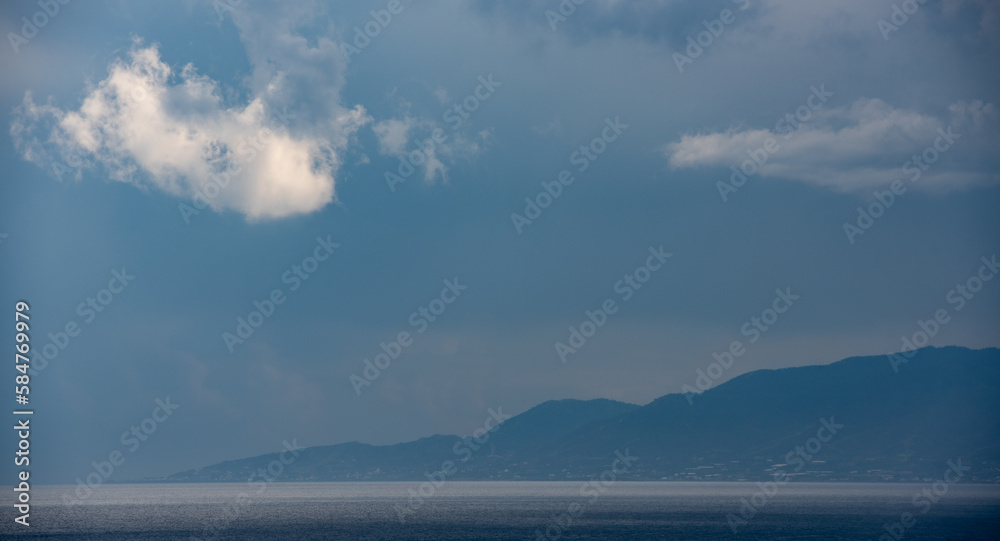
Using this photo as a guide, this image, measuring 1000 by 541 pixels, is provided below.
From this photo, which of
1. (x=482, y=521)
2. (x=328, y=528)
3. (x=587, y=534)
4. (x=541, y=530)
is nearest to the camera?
(x=587, y=534)

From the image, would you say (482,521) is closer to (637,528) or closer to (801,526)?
(637,528)

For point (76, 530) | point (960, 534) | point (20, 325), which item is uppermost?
point (76, 530)

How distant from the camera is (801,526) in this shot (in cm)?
16488

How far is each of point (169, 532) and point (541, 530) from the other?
73485 mm

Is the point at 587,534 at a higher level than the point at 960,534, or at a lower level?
higher

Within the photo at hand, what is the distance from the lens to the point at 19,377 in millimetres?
68125

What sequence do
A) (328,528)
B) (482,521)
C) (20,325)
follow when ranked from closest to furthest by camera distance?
(20,325)
(328,528)
(482,521)

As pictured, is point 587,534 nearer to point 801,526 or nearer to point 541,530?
point 541,530

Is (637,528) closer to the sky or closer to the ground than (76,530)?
closer to the ground

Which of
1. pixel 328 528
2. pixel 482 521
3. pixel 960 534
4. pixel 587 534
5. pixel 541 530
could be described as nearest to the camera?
pixel 960 534

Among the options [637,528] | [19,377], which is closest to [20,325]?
[19,377]

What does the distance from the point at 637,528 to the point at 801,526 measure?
108 ft

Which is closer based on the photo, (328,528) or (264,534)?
(264,534)

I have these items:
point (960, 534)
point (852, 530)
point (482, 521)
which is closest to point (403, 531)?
point (482, 521)
